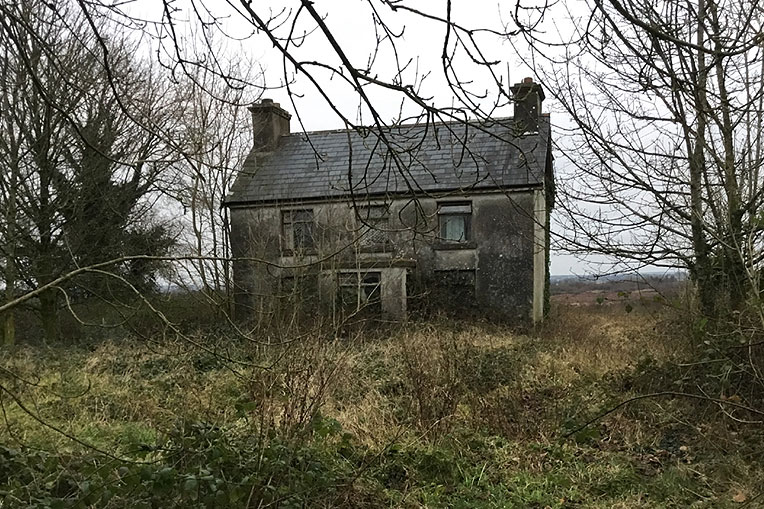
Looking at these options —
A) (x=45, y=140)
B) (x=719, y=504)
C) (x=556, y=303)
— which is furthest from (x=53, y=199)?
Answer: (x=556, y=303)

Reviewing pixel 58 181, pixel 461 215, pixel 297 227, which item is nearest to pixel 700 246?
pixel 461 215

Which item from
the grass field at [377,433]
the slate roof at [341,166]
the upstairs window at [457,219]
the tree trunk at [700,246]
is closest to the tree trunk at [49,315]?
the grass field at [377,433]

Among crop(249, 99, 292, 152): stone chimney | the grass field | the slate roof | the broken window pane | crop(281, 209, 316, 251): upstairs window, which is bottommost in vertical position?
the grass field

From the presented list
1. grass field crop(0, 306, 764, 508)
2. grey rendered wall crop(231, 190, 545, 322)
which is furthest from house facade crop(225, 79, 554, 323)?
grass field crop(0, 306, 764, 508)

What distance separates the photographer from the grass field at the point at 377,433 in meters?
3.83

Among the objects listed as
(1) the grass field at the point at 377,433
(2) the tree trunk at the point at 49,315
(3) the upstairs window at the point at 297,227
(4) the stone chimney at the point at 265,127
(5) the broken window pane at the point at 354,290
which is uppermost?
(4) the stone chimney at the point at 265,127

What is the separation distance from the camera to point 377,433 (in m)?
6.19

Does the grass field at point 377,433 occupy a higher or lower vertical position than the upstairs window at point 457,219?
lower

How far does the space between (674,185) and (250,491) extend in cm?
603

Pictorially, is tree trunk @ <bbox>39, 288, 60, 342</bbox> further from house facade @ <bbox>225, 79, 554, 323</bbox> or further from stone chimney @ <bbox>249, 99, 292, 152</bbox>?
stone chimney @ <bbox>249, 99, 292, 152</bbox>

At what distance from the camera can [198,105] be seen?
58.5 ft

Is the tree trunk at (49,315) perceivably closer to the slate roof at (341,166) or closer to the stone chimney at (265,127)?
the slate roof at (341,166)

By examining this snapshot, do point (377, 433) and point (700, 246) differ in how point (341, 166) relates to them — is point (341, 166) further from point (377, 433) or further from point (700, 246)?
point (377, 433)

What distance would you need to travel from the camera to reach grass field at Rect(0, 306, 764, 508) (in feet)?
12.6
